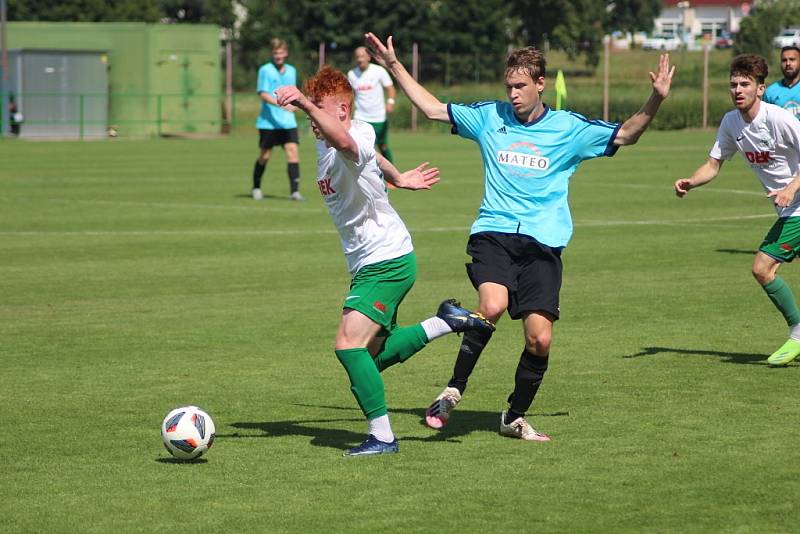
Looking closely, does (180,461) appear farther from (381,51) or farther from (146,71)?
(146,71)

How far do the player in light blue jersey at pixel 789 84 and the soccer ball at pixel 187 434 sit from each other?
9005 mm

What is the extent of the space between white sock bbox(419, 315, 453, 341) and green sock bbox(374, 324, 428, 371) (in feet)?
0.12

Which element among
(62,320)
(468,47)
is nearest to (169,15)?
(468,47)

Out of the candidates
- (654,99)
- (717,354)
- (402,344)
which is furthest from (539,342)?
(717,354)

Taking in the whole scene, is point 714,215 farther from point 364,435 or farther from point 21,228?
point 364,435

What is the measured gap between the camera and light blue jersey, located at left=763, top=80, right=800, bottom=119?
45.8 feet

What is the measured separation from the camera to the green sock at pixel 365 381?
682 centimetres

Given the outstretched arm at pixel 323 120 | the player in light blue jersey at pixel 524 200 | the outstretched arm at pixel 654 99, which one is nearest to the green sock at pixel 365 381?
the player in light blue jersey at pixel 524 200

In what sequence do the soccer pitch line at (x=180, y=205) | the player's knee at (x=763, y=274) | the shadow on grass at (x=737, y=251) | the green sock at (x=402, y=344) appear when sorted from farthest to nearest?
1. the soccer pitch line at (x=180, y=205)
2. the shadow on grass at (x=737, y=251)
3. the player's knee at (x=763, y=274)
4. the green sock at (x=402, y=344)

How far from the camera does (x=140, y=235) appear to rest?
17.2 metres

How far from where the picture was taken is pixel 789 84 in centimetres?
1410

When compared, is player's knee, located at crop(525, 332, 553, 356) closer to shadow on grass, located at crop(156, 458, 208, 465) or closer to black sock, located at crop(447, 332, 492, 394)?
black sock, located at crop(447, 332, 492, 394)

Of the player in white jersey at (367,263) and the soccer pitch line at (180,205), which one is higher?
the player in white jersey at (367,263)

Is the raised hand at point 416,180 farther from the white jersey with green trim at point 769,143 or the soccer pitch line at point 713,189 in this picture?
the soccer pitch line at point 713,189
